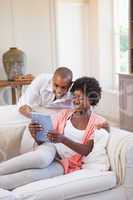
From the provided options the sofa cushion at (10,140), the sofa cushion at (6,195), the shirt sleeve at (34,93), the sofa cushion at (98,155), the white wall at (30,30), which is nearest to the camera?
the sofa cushion at (6,195)

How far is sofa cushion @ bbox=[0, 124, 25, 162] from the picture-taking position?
8.02 feet

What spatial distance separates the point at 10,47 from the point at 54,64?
0.80m

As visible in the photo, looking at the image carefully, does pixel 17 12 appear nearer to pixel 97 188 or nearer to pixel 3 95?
pixel 3 95

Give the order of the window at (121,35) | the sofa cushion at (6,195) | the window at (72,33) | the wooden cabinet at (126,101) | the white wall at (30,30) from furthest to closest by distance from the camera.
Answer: the window at (72,33), the window at (121,35), the white wall at (30,30), the wooden cabinet at (126,101), the sofa cushion at (6,195)

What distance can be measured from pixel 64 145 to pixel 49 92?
0.78 m

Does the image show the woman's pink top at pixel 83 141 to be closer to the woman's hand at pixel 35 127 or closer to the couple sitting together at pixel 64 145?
the couple sitting together at pixel 64 145

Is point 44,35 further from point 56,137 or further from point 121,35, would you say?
point 56,137

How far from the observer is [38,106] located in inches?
111

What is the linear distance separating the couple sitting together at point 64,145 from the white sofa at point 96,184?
0.28ft

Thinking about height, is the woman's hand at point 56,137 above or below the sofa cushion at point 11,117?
below

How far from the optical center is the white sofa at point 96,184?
1.85m

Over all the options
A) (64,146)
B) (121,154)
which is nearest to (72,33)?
(64,146)

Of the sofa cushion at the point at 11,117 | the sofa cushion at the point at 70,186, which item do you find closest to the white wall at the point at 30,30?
the sofa cushion at the point at 11,117

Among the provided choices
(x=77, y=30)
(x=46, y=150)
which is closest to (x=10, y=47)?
(x=77, y=30)
